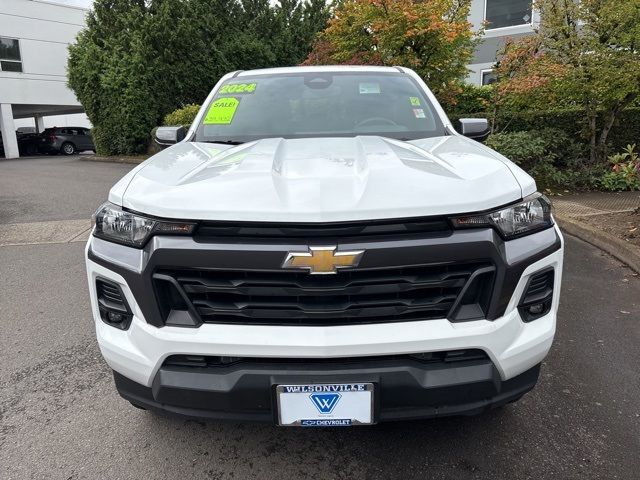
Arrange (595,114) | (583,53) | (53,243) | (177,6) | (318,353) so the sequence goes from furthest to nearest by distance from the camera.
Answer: (177,6), (595,114), (583,53), (53,243), (318,353)

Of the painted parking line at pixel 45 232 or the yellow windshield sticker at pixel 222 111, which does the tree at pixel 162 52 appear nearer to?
the painted parking line at pixel 45 232

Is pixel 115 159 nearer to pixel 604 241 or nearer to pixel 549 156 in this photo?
pixel 549 156

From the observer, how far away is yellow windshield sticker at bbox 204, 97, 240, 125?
132 inches

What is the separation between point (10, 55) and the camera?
86.0 feet

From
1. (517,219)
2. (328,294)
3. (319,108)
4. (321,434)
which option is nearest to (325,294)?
(328,294)

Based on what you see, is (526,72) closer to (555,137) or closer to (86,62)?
(555,137)

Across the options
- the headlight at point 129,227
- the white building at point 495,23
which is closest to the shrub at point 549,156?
the headlight at point 129,227

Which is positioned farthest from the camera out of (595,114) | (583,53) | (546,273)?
(595,114)

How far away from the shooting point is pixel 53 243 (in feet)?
20.5

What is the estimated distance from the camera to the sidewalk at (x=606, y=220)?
5157 mm

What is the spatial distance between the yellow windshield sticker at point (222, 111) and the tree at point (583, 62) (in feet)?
19.2

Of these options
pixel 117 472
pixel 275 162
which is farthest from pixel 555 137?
pixel 117 472

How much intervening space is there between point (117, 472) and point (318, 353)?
1174mm

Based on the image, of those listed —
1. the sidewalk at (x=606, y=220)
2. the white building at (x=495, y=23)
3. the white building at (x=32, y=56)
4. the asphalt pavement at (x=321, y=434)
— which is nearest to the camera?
the asphalt pavement at (x=321, y=434)
